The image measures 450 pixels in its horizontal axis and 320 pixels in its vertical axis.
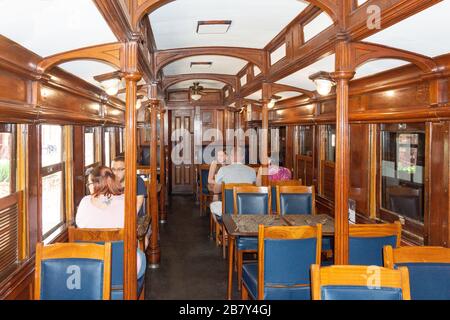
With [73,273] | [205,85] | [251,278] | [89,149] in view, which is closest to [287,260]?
[251,278]

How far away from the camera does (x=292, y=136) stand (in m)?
7.22

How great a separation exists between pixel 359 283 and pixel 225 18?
313 cm

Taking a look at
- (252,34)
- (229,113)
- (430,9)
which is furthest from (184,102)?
(430,9)

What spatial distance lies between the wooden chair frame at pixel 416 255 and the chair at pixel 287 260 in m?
0.66

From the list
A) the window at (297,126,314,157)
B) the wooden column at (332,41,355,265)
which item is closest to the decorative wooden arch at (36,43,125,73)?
the wooden column at (332,41,355,265)

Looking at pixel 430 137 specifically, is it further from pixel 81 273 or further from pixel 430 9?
pixel 81 273

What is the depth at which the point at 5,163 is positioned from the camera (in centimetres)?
259

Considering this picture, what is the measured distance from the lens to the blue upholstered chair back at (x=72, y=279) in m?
2.28

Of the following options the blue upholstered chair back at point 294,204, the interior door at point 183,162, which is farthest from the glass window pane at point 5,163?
the interior door at point 183,162

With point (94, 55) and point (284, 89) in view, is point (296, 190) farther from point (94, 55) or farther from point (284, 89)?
point (94, 55)

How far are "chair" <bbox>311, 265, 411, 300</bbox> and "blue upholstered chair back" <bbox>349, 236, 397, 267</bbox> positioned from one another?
103 cm

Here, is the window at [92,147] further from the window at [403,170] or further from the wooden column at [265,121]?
the window at [403,170]

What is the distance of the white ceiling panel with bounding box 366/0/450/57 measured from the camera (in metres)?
2.23

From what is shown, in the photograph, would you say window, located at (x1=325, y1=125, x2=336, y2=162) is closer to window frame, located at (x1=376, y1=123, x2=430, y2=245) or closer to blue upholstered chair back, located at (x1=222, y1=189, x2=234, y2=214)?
window frame, located at (x1=376, y1=123, x2=430, y2=245)
